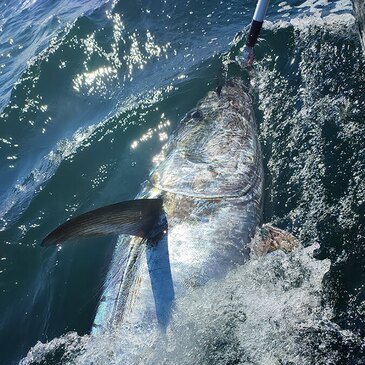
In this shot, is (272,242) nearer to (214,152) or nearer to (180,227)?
(180,227)

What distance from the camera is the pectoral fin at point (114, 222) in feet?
8.61

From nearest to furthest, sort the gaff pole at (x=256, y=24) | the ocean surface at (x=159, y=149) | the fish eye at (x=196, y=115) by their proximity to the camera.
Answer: the ocean surface at (x=159, y=149), the gaff pole at (x=256, y=24), the fish eye at (x=196, y=115)

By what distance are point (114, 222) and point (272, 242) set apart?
117 centimetres

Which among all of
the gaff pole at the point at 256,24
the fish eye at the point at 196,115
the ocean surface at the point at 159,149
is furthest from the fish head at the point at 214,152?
the gaff pole at the point at 256,24

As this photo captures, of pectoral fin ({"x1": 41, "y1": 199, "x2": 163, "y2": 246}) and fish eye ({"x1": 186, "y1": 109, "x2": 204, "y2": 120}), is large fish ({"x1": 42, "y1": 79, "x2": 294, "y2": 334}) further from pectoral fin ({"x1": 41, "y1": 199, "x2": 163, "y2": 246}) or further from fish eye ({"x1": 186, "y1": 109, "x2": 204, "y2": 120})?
fish eye ({"x1": 186, "y1": 109, "x2": 204, "y2": 120})

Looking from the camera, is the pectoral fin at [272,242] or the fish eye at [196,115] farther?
the fish eye at [196,115]

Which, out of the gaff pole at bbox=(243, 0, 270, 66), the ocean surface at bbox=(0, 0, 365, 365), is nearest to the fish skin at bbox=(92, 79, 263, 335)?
the ocean surface at bbox=(0, 0, 365, 365)

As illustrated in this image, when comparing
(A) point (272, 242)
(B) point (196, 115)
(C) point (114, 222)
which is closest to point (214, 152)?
(B) point (196, 115)

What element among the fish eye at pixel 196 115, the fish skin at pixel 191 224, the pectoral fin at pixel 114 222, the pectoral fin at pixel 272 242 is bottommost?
the pectoral fin at pixel 272 242

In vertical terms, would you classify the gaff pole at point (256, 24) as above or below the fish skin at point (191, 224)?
above

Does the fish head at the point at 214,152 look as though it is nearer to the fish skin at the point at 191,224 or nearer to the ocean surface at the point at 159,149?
the fish skin at the point at 191,224

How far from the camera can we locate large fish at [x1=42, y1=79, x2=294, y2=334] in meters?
2.69

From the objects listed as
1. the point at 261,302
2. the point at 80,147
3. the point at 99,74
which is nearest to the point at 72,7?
the point at 99,74

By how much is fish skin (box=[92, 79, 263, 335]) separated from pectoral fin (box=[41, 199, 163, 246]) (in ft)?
0.33
